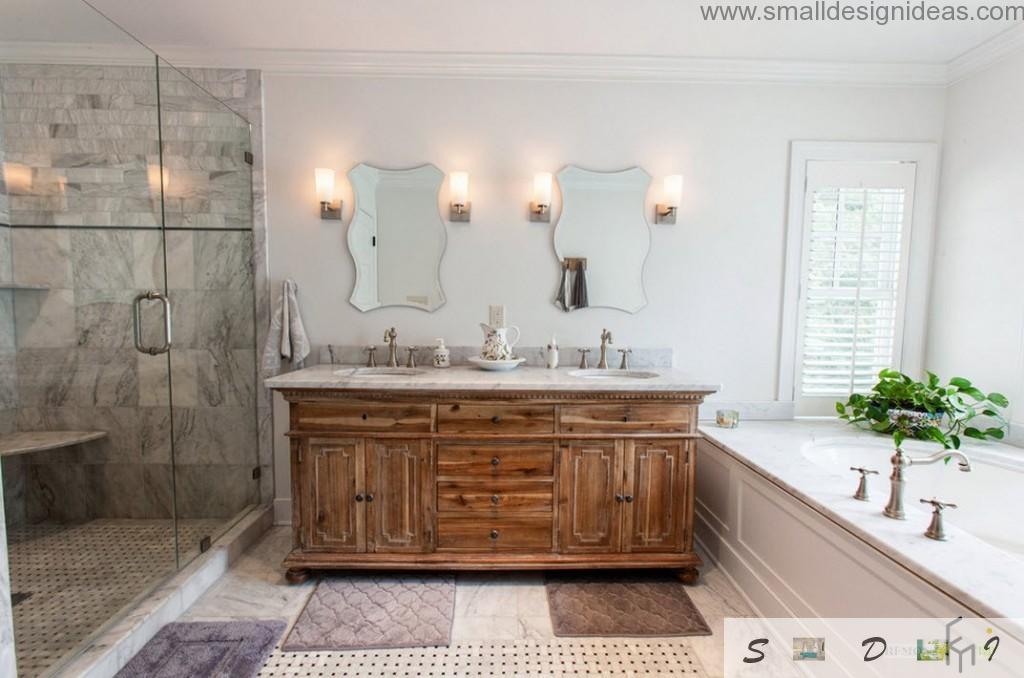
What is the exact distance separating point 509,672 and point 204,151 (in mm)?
2797

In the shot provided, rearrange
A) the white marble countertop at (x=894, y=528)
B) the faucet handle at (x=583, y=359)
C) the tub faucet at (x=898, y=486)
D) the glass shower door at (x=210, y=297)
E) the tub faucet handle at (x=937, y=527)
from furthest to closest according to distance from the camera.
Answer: the faucet handle at (x=583, y=359), the glass shower door at (x=210, y=297), the tub faucet at (x=898, y=486), the tub faucet handle at (x=937, y=527), the white marble countertop at (x=894, y=528)

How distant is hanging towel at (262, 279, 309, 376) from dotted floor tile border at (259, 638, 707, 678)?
1.34 m

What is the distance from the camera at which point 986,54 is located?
2234 millimetres

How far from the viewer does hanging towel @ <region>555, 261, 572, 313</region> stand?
8.26ft

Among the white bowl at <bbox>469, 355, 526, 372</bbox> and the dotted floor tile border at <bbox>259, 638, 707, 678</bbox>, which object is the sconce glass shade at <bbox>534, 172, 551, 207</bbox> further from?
the dotted floor tile border at <bbox>259, 638, 707, 678</bbox>

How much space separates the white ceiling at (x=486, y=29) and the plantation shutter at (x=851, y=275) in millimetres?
600

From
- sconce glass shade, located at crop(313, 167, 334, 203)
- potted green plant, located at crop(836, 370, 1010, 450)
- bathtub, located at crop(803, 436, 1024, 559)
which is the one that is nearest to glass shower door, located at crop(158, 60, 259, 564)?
sconce glass shade, located at crop(313, 167, 334, 203)

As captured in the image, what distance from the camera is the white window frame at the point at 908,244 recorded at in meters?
2.49

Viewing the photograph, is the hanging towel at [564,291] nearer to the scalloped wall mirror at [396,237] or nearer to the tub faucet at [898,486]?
the scalloped wall mirror at [396,237]

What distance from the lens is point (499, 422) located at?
1.97 metres

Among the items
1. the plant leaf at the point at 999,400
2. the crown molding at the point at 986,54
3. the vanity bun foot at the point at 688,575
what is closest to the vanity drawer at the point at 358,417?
the vanity bun foot at the point at 688,575

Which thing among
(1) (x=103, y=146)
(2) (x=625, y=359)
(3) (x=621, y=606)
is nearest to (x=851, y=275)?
(2) (x=625, y=359)

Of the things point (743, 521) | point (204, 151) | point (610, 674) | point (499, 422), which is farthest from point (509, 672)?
point (204, 151)

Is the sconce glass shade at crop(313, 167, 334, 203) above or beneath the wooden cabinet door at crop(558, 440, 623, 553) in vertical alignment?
above
